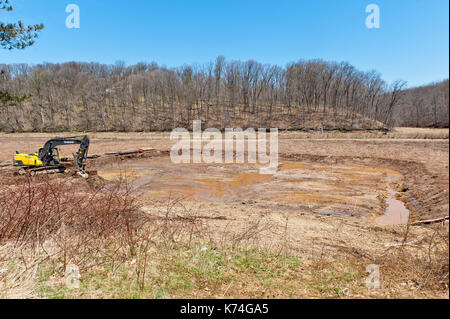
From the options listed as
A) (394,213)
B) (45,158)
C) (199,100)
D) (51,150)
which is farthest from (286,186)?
(199,100)

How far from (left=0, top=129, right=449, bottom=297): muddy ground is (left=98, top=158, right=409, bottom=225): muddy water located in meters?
0.04

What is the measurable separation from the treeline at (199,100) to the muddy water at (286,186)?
102 feet

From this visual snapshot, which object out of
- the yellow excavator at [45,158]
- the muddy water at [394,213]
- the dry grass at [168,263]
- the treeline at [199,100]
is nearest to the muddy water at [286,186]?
the muddy water at [394,213]

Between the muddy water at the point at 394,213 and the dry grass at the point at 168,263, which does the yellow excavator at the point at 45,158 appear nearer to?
the dry grass at the point at 168,263

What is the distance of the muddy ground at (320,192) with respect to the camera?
23.7 ft

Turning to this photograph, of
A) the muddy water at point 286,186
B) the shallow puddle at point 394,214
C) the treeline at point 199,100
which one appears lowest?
the shallow puddle at point 394,214

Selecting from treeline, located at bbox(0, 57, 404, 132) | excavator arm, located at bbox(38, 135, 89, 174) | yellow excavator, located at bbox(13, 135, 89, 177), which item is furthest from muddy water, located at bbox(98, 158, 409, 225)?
treeline, located at bbox(0, 57, 404, 132)

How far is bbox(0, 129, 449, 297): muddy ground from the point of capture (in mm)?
7211

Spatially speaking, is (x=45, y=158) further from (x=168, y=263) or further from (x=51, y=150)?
(x=168, y=263)

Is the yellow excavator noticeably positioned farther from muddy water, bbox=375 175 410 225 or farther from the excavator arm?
muddy water, bbox=375 175 410 225

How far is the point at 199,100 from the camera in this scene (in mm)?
64875

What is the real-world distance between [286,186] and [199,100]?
53863 millimetres
